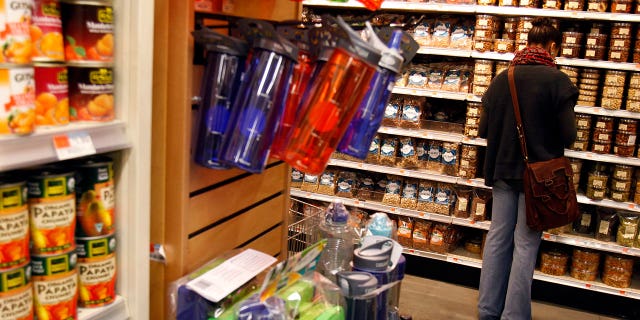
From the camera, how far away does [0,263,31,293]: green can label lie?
1.12 m

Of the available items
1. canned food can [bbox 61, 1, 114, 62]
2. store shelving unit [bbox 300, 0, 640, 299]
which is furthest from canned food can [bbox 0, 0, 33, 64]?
store shelving unit [bbox 300, 0, 640, 299]

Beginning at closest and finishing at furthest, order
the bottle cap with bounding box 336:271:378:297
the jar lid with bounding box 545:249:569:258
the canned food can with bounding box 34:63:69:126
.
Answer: the canned food can with bounding box 34:63:69:126 < the bottle cap with bounding box 336:271:378:297 < the jar lid with bounding box 545:249:569:258

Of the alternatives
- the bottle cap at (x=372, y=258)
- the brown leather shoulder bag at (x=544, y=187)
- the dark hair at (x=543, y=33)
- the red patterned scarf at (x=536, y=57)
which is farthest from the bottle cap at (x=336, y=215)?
the dark hair at (x=543, y=33)

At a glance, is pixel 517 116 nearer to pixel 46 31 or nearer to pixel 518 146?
pixel 518 146

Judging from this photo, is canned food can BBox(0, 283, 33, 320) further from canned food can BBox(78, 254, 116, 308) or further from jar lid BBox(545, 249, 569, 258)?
jar lid BBox(545, 249, 569, 258)

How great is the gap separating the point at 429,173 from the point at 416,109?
0.50 metres

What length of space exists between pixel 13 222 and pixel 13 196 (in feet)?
0.16

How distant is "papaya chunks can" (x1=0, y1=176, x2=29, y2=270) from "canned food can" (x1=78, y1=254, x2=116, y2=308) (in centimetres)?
18

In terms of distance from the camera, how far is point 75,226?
50.8 inches

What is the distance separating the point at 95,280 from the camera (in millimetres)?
1320

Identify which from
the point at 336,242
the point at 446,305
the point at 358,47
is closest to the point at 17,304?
the point at 358,47

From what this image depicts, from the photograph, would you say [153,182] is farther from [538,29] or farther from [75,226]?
[538,29]

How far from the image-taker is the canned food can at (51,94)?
45.0 inches

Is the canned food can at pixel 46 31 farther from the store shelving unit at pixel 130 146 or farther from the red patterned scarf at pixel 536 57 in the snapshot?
the red patterned scarf at pixel 536 57
